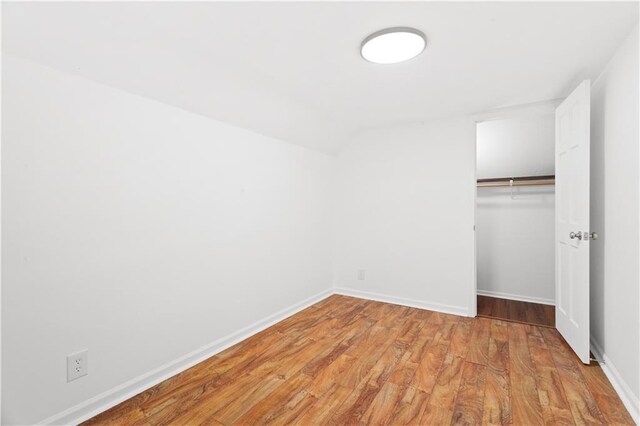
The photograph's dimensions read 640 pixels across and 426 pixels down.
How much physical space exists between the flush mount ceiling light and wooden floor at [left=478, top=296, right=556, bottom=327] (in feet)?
9.18

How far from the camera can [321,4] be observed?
1.50 metres

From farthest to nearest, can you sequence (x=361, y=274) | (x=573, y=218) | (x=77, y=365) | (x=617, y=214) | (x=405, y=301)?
(x=361, y=274) < (x=405, y=301) < (x=573, y=218) < (x=617, y=214) < (x=77, y=365)

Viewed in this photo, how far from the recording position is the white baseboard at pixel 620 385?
162 centimetres

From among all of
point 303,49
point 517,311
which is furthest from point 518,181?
point 303,49

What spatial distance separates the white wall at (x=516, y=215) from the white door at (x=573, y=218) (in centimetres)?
114

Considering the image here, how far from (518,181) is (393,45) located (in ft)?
9.53

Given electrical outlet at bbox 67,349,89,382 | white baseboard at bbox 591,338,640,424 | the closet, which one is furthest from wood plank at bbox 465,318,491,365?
electrical outlet at bbox 67,349,89,382

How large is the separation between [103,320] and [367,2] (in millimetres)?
Result: 2262

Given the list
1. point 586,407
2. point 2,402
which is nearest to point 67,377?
point 2,402

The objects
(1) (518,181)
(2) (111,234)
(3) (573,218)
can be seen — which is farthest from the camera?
(1) (518,181)

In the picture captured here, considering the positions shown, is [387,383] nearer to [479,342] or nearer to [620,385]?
[479,342]

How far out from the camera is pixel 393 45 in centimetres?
182

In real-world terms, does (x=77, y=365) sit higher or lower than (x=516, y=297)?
higher

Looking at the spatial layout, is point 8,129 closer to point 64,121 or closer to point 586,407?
point 64,121
